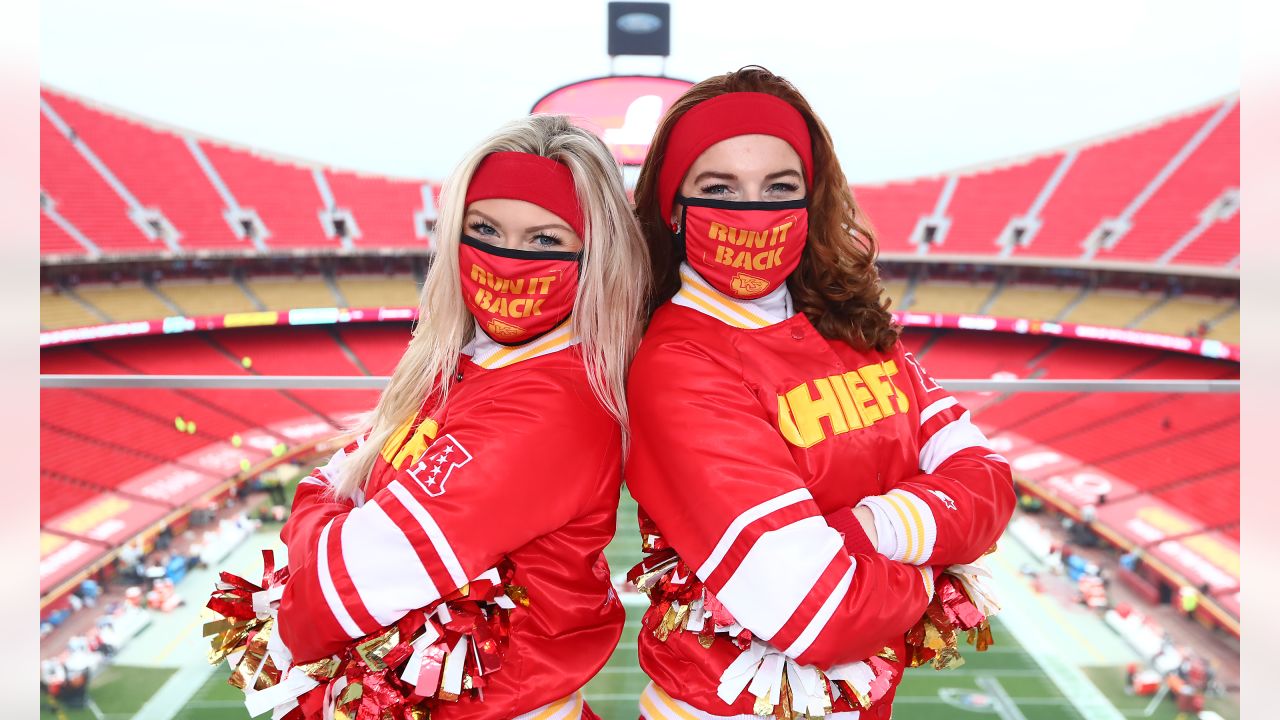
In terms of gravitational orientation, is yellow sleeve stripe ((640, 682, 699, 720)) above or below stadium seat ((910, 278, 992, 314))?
below

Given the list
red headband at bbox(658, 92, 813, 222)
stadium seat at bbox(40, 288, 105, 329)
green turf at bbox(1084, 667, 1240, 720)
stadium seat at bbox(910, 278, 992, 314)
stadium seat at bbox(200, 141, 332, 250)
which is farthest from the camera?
stadium seat at bbox(200, 141, 332, 250)

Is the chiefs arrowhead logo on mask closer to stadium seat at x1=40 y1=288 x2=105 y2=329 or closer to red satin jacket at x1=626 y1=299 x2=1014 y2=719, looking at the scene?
red satin jacket at x1=626 y1=299 x2=1014 y2=719

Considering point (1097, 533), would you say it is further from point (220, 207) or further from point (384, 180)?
point (384, 180)

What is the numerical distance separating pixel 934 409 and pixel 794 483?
1.40 ft

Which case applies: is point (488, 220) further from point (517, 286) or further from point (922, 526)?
point (922, 526)

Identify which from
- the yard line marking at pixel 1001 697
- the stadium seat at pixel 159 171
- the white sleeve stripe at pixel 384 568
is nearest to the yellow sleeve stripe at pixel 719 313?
the white sleeve stripe at pixel 384 568

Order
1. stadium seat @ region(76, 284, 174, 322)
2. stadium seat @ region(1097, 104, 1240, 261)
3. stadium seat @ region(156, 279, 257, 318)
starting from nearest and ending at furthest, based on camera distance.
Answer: stadium seat @ region(76, 284, 174, 322)
stadium seat @ region(156, 279, 257, 318)
stadium seat @ region(1097, 104, 1240, 261)

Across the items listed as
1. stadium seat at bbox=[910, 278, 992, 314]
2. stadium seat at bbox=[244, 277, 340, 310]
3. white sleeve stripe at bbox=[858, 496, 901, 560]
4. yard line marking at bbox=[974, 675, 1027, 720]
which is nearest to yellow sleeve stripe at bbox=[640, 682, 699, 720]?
white sleeve stripe at bbox=[858, 496, 901, 560]

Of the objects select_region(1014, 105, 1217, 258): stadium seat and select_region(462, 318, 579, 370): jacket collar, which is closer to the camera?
select_region(462, 318, 579, 370): jacket collar

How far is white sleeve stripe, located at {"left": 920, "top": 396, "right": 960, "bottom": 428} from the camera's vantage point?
1427 millimetres

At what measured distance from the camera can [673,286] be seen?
1496mm

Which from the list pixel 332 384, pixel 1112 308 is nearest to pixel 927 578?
pixel 332 384

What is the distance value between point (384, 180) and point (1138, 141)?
739 inches

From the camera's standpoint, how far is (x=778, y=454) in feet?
3.85
